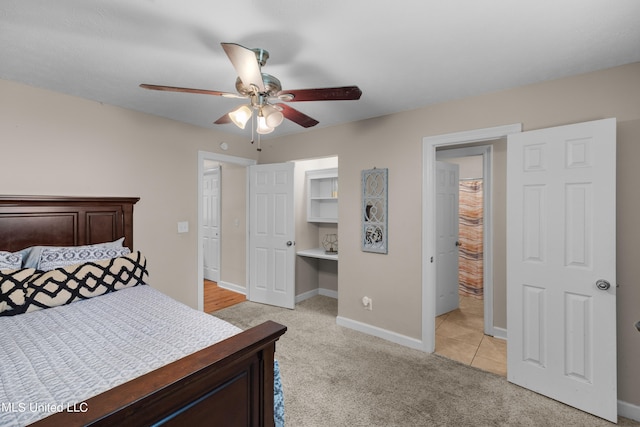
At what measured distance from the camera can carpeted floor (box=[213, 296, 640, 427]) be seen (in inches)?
76.9

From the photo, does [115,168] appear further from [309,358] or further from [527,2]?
[527,2]

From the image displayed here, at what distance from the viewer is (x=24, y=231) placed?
237 centimetres

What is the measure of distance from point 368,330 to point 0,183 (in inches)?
139

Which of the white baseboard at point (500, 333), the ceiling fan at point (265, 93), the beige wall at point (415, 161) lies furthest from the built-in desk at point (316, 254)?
the ceiling fan at point (265, 93)

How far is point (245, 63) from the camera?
144 centimetres

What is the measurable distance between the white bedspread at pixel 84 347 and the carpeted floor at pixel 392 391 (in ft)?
3.31

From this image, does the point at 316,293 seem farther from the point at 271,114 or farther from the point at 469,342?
the point at 271,114

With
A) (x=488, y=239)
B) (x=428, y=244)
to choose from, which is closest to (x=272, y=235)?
(x=428, y=244)

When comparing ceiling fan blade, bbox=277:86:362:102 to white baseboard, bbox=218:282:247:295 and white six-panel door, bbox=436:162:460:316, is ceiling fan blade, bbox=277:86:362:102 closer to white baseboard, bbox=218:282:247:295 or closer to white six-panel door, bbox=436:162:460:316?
white six-panel door, bbox=436:162:460:316

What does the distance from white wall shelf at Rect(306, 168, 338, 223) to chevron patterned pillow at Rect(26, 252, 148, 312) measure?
2.57 metres

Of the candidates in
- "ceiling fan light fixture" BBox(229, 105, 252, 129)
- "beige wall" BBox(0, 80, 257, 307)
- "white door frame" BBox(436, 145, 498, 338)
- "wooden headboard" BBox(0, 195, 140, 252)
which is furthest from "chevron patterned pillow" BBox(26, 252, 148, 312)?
"white door frame" BBox(436, 145, 498, 338)

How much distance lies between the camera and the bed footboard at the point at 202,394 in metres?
0.82

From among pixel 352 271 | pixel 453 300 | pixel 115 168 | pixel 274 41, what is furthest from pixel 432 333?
pixel 115 168

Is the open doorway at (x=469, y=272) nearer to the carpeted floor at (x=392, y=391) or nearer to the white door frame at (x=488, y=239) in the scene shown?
the white door frame at (x=488, y=239)
